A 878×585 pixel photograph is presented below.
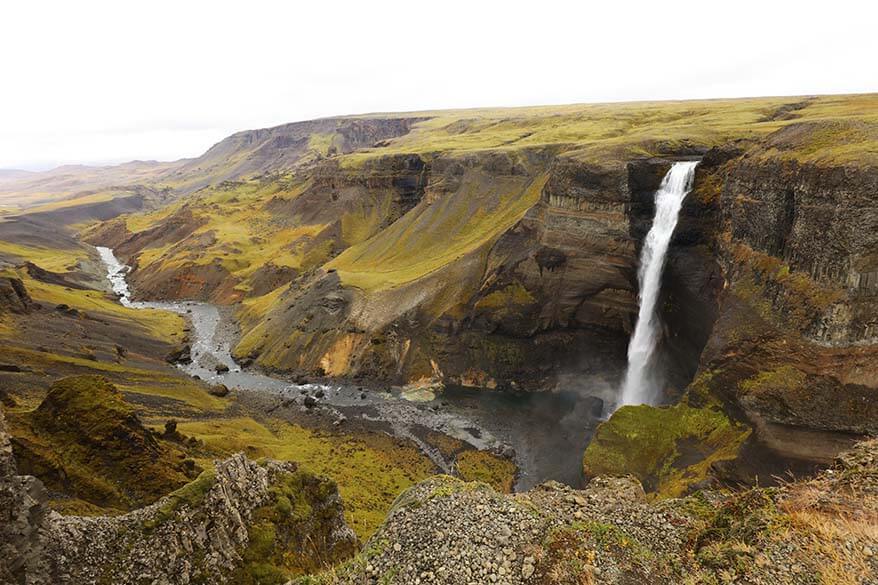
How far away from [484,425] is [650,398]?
14.8 metres

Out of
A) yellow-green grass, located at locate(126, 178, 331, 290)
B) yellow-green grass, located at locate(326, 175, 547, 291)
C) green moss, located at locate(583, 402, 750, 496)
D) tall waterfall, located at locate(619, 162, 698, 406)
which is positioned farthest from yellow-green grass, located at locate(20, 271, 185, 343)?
tall waterfall, located at locate(619, 162, 698, 406)

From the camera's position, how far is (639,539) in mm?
12258

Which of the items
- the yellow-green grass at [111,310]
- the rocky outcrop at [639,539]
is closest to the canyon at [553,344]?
the rocky outcrop at [639,539]

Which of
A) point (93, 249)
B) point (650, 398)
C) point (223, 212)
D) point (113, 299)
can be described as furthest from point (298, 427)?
point (93, 249)

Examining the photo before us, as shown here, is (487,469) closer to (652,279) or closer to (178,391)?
(652,279)

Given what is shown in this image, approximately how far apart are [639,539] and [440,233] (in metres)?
59.2

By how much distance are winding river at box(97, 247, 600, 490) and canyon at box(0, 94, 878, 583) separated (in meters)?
0.33

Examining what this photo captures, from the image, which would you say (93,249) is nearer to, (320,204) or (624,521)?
(320,204)

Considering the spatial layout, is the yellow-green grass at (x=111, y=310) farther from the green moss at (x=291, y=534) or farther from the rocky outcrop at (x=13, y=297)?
the green moss at (x=291, y=534)

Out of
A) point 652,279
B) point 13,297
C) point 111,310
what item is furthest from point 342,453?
point 111,310

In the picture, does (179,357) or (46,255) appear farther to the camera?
(46,255)

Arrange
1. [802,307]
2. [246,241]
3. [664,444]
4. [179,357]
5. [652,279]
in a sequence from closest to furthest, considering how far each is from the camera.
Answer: [802,307], [664,444], [652,279], [179,357], [246,241]

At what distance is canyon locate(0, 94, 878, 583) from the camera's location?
17.3 metres

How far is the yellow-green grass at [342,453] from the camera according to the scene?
106 feet
